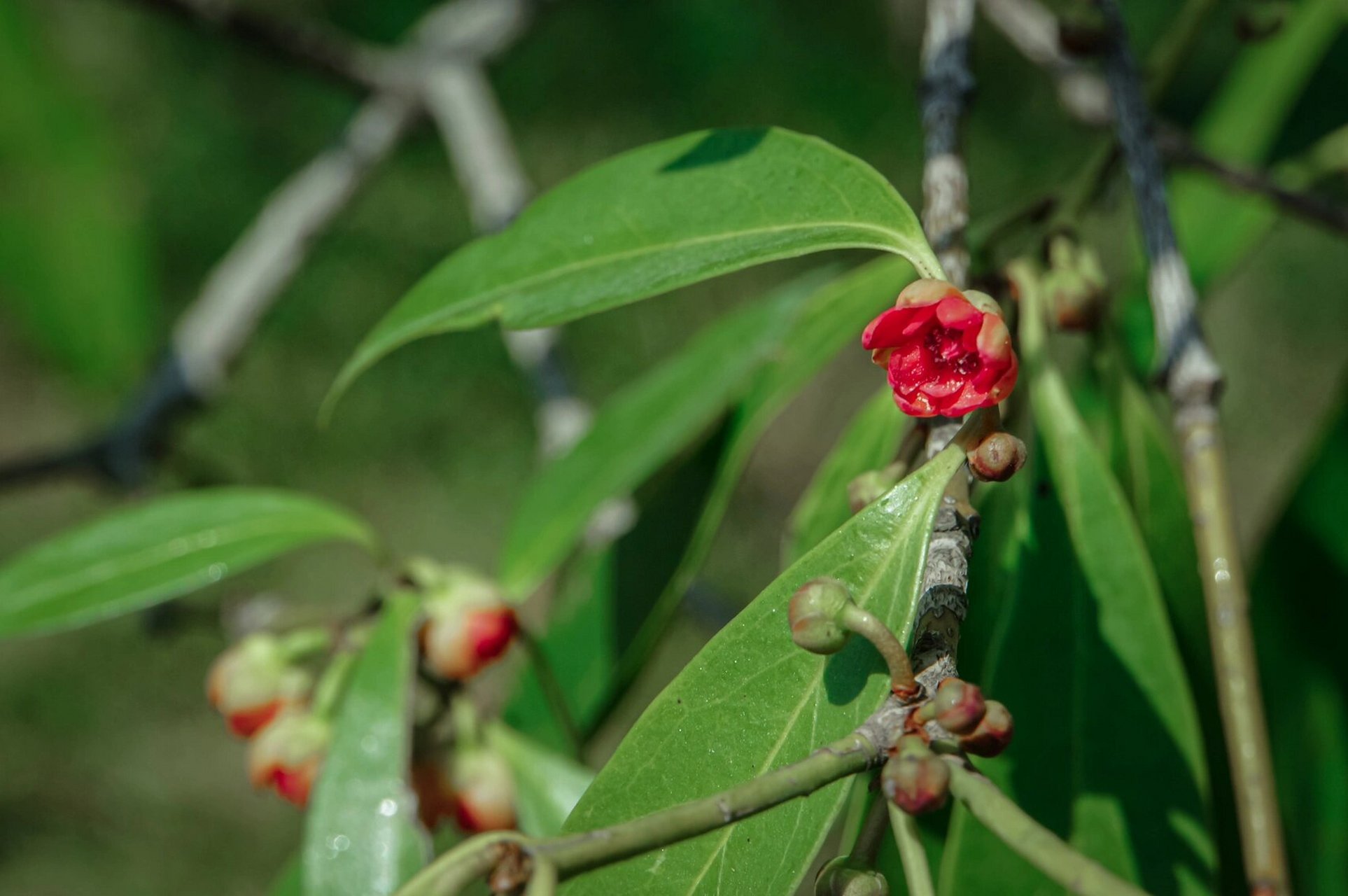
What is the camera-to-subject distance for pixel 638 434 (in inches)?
42.9

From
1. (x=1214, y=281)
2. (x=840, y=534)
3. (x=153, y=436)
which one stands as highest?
(x=840, y=534)

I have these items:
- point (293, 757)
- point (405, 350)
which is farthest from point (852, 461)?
point (405, 350)

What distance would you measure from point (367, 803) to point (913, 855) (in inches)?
18.4

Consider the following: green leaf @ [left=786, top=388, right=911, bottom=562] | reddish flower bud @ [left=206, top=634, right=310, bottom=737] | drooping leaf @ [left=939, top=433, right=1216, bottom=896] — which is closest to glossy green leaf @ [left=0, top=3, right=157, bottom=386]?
reddish flower bud @ [left=206, top=634, right=310, bottom=737]

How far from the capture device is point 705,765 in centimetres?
58

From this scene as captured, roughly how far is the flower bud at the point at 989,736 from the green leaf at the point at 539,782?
0.54m

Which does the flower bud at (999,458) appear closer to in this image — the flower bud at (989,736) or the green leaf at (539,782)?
the flower bud at (989,736)

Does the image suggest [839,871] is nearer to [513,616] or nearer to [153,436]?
[513,616]

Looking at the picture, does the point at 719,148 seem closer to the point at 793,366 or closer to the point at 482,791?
the point at 793,366

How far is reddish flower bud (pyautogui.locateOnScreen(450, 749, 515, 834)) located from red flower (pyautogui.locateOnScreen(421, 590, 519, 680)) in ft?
0.26

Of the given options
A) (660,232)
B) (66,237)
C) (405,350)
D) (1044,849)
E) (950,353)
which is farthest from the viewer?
(405,350)

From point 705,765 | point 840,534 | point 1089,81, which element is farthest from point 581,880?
point 1089,81

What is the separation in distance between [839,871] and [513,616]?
20.2 inches

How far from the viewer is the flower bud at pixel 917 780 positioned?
475 mm
